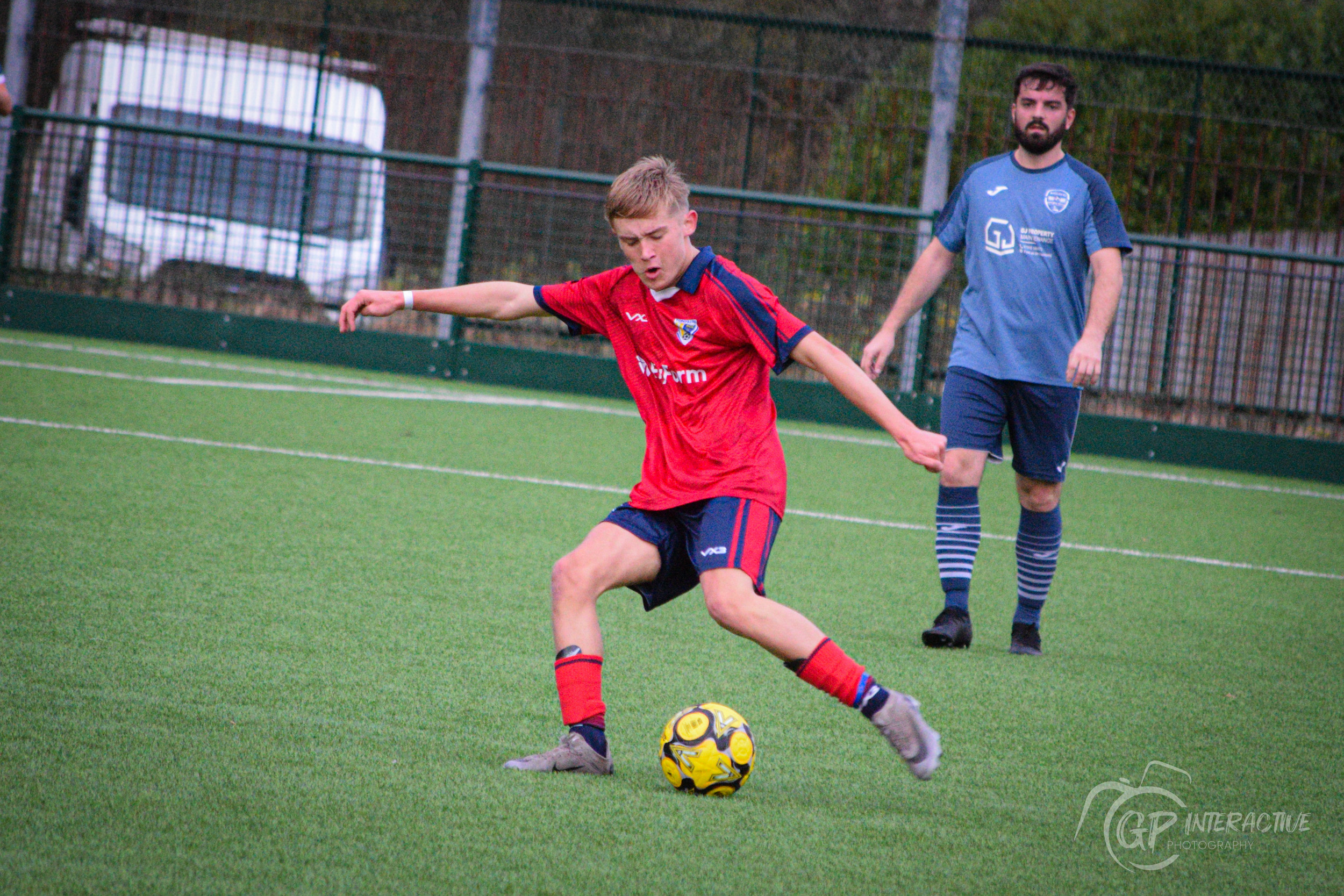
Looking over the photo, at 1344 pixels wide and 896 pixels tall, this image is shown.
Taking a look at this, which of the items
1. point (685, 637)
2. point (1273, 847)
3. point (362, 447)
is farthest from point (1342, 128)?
point (1273, 847)

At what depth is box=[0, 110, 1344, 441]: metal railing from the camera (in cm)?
1116

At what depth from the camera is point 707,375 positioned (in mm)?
3465

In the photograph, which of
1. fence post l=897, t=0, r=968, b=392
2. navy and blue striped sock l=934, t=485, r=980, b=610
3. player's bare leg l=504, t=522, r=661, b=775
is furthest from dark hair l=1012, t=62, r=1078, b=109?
fence post l=897, t=0, r=968, b=392

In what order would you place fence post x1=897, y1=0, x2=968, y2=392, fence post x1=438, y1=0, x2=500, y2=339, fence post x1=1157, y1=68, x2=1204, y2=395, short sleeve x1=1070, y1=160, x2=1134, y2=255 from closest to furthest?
1. short sleeve x1=1070, y1=160, x2=1134, y2=255
2. fence post x1=1157, y1=68, x2=1204, y2=395
3. fence post x1=897, y1=0, x2=968, y2=392
4. fence post x1=438, y1=0, x2=500, y2=339

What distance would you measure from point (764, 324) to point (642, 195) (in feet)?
1.37

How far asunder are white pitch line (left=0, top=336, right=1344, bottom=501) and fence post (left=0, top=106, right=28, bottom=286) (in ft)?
4.39

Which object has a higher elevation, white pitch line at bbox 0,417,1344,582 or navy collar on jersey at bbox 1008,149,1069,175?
navy collar on jersey at bbox 1008,149,1069,175

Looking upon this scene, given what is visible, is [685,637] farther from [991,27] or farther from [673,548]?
[991,27]

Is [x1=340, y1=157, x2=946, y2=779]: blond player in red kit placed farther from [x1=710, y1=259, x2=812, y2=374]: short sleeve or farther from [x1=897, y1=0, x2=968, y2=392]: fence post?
Result: [x1=897, y1=0, x2=968, y2=392]: fence post

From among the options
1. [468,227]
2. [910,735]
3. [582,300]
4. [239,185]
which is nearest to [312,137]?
[239,185]

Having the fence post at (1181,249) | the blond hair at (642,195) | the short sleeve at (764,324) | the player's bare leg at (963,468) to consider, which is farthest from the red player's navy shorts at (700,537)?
the fence post at (1181,249)

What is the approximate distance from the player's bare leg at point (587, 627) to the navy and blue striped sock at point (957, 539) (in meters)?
1.79

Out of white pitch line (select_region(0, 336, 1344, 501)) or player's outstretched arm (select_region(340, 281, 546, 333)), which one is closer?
player's outstretched arm (select_region(340, 281, 546, 333))

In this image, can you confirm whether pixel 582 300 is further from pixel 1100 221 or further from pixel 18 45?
pixel 18 45
